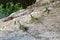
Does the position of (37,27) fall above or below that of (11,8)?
below

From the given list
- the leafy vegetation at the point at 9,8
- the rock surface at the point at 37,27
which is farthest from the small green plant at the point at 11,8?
the rock surface at the point at 37,27

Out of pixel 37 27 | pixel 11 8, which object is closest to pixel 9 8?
pixel 11 8

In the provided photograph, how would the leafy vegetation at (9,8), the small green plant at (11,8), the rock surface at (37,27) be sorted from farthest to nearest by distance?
the small green plant at (11,8), the leafy vegetation at (9,8), the rock surface at (37,27)

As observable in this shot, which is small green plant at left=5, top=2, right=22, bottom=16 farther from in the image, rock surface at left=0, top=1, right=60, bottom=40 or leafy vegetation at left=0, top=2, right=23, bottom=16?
rock surface at left=0, top=1, right=60, bottom=40

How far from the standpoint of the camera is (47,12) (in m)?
5.24

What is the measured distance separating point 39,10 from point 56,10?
446mm

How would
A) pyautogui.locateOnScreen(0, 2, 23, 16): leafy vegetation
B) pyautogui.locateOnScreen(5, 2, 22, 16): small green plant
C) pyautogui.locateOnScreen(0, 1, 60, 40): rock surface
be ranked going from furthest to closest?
1. pyautogui.locateOnScreen(5, 2, 22, 16): small green plant
2. pyautogui.locateOnScreen(0, 2, 23, 16): leafy vegetation
3. pyautogui.locateOnScreen(0, 1, 60, 40): rock surface

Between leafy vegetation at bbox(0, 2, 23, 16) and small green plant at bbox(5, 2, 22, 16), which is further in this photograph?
small green plant at bbox(5, 2, 22, 16)

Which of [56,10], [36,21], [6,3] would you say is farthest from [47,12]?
[6,3]

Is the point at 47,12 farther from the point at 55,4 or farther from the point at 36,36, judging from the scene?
the point at 36,36

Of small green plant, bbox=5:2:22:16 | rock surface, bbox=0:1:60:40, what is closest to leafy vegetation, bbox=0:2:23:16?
small green plant, bbox=5:2:22:16

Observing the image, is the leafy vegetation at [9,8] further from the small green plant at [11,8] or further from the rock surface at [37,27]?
the rock surface at [37,27]

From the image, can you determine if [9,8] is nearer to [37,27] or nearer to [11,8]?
[11,8]

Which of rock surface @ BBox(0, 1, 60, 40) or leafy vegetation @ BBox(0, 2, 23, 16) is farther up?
leafy vegetation @ BBox(0, 2, 23, 16)
